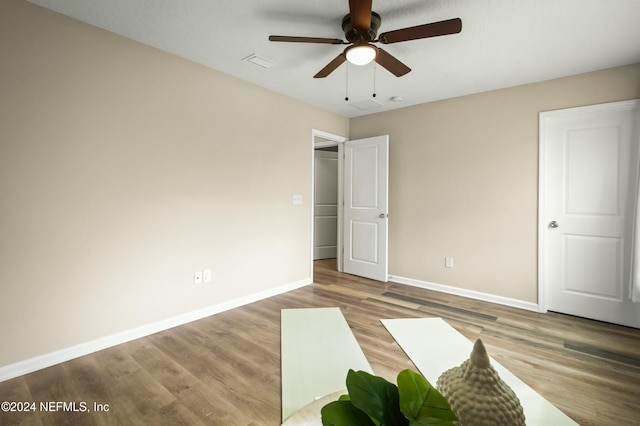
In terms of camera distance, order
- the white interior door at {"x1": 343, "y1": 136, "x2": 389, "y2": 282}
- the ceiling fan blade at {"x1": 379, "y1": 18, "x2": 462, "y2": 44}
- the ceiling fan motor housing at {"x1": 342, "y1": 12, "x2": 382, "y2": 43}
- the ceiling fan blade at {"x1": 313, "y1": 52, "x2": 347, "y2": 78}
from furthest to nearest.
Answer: the white interior door at {"x1": 343, "y1": 136, "x2": 389, "y2": 282} → the ceiling fan blade at {"x1": 313, "y1": 52, "x2": 347, "y2": 78} → the ceiling fan motor housing at {"x1": 342, "y1": 12, "x2": 382, "y2": 43} → the ceiling fan blade at {"x1": 379, "y1": 18, "x2": 462, "y2": 44}

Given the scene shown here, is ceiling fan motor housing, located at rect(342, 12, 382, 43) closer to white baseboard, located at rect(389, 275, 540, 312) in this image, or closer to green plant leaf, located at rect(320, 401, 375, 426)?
green plant leaf, located at rect(320, 401, 375, 426)

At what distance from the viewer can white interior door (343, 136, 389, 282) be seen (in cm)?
440

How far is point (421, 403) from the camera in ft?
1.62

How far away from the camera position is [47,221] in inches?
86.3

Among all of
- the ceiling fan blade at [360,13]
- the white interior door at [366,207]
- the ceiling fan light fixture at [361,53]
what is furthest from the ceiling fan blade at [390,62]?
the white interior door at [366,207]

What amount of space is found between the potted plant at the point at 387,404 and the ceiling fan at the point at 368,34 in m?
1.96

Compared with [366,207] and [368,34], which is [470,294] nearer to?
[366,207]

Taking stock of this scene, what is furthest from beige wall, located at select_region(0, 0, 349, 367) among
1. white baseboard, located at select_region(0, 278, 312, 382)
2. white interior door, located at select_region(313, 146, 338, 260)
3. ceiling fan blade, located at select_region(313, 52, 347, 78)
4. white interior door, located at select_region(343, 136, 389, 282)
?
white interior door, located at select_region(313, 146, 338, 260)

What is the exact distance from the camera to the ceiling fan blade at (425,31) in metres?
1.85

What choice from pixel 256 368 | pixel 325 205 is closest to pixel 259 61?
pixel 256 368

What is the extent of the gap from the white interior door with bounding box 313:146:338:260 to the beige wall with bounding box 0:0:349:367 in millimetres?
2511

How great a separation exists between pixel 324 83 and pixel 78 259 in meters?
2.84

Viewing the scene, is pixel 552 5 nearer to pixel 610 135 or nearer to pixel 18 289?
pixel 610 135

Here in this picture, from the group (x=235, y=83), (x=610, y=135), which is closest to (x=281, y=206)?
(x=235, y=83)
